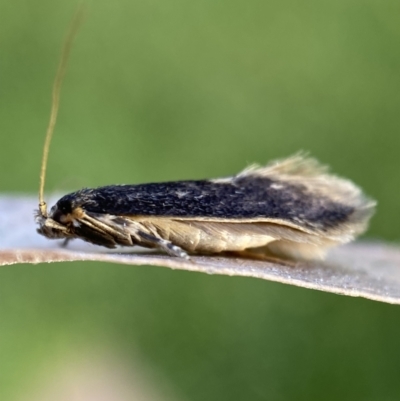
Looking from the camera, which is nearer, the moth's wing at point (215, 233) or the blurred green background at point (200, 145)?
the moth's wing at point (215, 233)

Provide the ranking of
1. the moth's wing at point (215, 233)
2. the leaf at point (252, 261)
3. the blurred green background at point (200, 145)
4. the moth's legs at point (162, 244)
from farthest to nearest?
the blurred green background at point (200, 145)
the moth's wing at point (215, 233)
the moth's legs at point (162, 244)
the leaf at point (252, 261)

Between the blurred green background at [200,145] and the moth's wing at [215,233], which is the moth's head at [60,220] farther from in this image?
the blurred green background at [200,145]

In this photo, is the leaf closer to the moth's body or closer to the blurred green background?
the moth's body

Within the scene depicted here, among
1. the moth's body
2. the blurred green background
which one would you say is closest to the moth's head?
the moth's body

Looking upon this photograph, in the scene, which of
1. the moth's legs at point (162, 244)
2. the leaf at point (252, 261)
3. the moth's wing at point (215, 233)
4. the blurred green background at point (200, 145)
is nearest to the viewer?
the leaf at point (252, 261)

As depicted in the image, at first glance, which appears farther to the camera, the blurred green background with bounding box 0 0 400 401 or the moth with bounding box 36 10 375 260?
the blurred green background with bounding box 0 0 400 401

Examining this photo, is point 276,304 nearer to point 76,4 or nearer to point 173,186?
point 173,186

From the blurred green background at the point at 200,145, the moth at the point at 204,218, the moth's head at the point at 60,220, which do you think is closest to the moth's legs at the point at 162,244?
the moth at the point at 204,218

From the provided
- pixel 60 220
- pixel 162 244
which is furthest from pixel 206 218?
pixel 60 220
